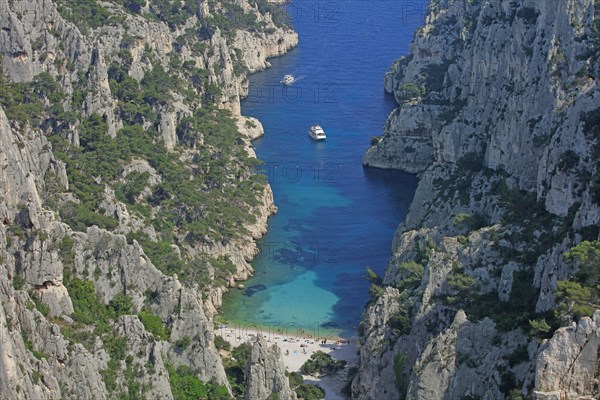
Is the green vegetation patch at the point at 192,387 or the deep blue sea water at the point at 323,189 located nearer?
the green vegetation patch at the point at 192,387

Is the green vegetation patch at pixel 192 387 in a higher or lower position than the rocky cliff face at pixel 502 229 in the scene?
lower

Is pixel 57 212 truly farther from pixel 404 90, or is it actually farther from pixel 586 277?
pixel 404 90

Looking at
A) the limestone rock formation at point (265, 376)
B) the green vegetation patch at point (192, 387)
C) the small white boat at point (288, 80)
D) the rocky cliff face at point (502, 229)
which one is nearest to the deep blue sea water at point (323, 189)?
the small white boat at point (288, 80)

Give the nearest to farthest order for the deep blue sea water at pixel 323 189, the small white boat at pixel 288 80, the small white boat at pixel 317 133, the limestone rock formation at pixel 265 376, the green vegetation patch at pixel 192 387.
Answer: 1. the limestone rock formation at pixel 265 376
2. the green vegetation patch at pixel 192 387
3. the deep blue sea water at pixel 323 189
4. the small white boat at pixel 317 133
5. the small white boat at pixel 288 80

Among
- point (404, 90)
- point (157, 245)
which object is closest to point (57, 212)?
point (157, 245)

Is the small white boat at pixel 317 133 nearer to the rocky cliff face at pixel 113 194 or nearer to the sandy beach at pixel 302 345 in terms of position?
the rocky cliff face at pixel 113 194

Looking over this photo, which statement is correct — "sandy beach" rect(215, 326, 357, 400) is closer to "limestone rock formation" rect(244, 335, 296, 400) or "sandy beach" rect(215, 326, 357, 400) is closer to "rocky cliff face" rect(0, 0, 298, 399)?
"rocky cliff face" rect(0, 0, 298, 399)

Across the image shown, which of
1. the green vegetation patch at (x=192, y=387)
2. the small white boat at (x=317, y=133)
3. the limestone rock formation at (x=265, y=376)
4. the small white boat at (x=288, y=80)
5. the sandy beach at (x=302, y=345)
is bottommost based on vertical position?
the sandy beach at (x=302, y=345)
